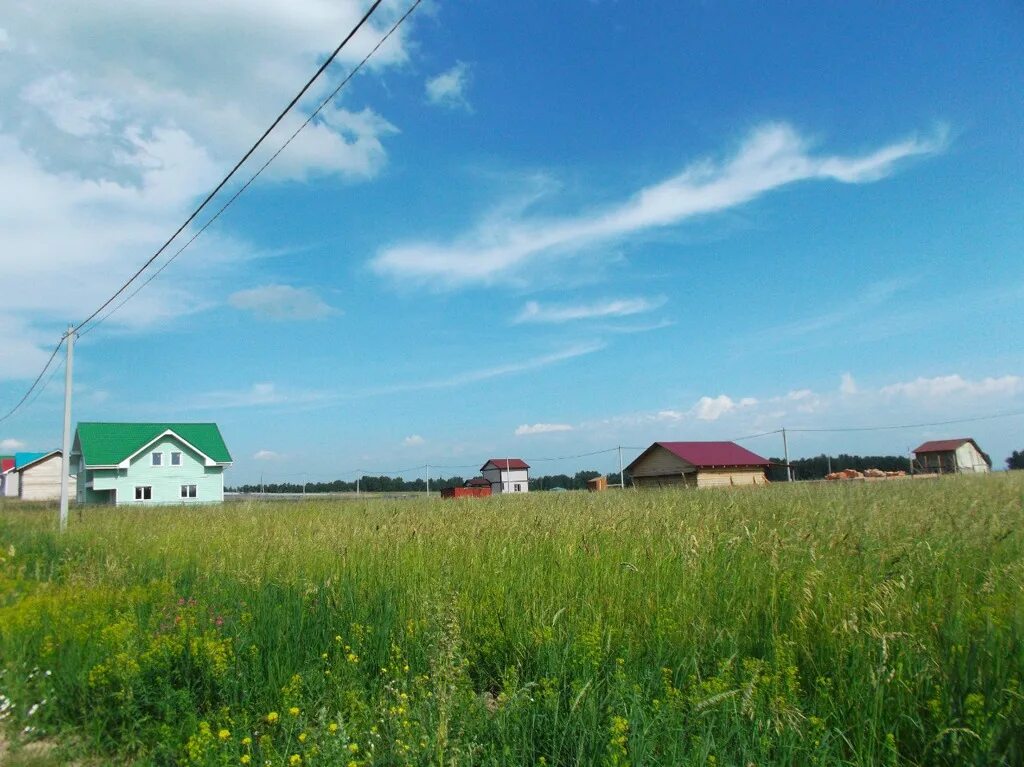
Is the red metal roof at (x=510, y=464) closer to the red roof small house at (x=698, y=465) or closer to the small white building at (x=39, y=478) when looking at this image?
the red roof small house at (x=698, y=465)

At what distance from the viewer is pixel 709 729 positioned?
273 cm

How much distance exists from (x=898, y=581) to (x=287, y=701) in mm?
3789

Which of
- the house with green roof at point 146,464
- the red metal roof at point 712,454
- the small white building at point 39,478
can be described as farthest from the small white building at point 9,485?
the red metal roof at point 712,454

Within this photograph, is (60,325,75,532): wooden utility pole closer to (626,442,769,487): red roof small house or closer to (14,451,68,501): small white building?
(626,442,769,487): red roof small house

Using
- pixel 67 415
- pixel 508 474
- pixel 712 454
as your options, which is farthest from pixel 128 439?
pixel 712 454

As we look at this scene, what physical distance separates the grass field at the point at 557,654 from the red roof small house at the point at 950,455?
74510 millimetres

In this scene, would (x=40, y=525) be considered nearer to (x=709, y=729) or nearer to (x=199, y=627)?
(x=199, y=627)

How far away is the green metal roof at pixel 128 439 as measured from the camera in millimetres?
42562

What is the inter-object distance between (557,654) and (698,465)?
42657 millimetres

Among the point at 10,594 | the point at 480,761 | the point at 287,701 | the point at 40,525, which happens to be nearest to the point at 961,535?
the point at 480,761

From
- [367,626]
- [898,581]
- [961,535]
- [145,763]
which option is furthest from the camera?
[961,535]

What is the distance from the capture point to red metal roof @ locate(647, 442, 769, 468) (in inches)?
1797

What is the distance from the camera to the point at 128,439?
44.3m

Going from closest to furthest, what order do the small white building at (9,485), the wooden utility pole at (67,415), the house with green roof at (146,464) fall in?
1. the wooden utility pole at (67,415)
2. the house with green roof at (146,464)
3. the small white building at (9,485)
